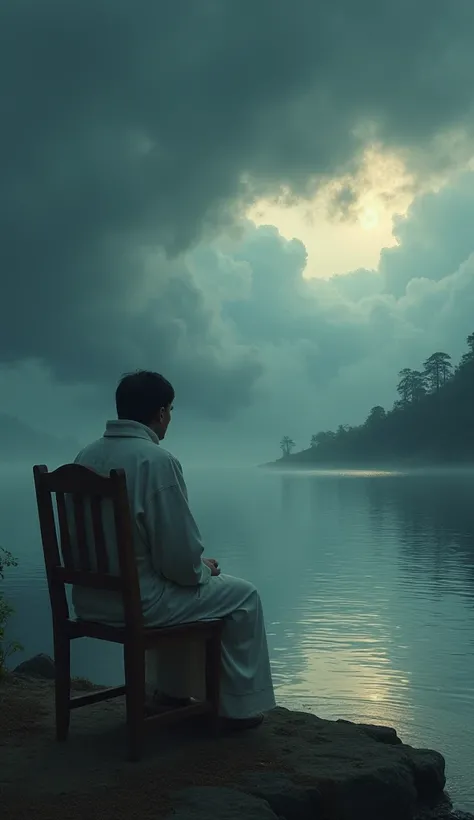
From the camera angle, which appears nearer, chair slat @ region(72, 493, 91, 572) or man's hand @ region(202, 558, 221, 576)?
chair slat @ region(72, 493, 91, 572)

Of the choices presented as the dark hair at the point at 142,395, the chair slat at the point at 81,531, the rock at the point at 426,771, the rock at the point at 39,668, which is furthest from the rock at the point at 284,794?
the rock at the point at 39,668

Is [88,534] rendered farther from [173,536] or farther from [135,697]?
[135,697]

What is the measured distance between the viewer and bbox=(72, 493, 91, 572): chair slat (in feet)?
15.1

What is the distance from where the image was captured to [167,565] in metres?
4.52

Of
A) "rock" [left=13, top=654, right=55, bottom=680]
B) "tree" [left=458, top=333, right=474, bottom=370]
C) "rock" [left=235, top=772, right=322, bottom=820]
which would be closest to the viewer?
"rock" [left=235, top=772, right=322, bottom=820]

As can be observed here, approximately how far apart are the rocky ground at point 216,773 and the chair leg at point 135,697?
3.5 inches

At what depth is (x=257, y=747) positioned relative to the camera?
470 cm

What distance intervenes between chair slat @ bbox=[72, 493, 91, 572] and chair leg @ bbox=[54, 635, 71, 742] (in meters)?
0.48

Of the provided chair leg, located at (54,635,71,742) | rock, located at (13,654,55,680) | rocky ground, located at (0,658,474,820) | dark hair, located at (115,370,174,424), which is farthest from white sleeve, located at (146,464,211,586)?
rock, located at (13,654,55,680)

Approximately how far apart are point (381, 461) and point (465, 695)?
617 ft

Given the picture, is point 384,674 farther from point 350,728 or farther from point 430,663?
point 350,728

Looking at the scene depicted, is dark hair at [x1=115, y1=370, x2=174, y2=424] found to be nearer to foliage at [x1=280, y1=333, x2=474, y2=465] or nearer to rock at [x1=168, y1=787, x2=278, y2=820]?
rock at [x1=168, y1=787, x2=278, y2=820]

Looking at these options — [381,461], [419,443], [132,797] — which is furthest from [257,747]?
[381,461]

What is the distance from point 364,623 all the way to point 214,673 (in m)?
10.3
